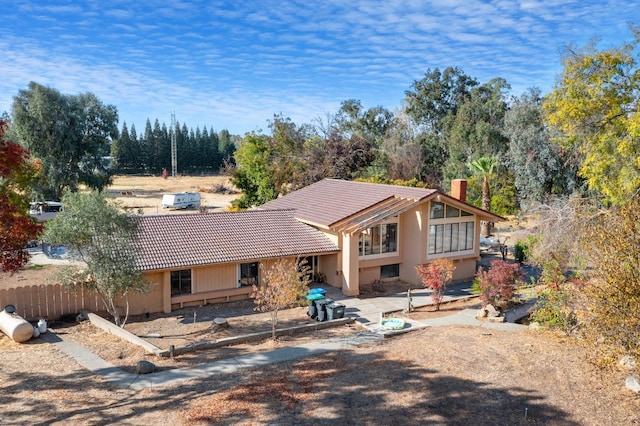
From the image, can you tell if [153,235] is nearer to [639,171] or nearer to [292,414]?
[292,414]

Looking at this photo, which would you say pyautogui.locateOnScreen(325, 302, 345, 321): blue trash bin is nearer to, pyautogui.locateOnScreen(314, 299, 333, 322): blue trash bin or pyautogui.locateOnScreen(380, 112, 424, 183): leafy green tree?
pyautogui.locateOnScreen(314, 299, 333, 322): blue trash bin

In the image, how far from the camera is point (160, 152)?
111750 mm

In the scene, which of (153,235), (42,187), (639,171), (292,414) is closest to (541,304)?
(639,171)

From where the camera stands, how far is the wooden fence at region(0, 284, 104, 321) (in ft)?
61.5

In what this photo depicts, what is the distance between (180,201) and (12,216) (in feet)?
141

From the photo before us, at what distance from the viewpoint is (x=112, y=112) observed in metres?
54.4

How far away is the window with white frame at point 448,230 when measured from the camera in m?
26.1

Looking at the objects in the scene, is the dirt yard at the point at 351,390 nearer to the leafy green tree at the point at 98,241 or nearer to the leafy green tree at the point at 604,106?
the leafy green tree at the point at 98,241

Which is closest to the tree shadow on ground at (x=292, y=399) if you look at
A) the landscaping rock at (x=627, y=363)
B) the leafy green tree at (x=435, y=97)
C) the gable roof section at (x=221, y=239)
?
the landscaping rock at (x=627, y=363)

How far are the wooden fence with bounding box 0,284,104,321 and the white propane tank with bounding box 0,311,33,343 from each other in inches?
73.2

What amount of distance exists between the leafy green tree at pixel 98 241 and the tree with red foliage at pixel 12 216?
112 cm

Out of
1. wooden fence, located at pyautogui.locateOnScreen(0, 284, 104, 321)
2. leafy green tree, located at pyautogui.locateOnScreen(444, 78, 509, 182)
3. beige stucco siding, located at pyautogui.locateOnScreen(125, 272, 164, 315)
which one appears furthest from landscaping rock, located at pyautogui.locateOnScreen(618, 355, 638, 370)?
leafy green tree, located at pyautogui.locateOnScreen(444, 78, 509, 182)

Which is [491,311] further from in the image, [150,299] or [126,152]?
[126,152]

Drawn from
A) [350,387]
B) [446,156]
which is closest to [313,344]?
[350,387]
